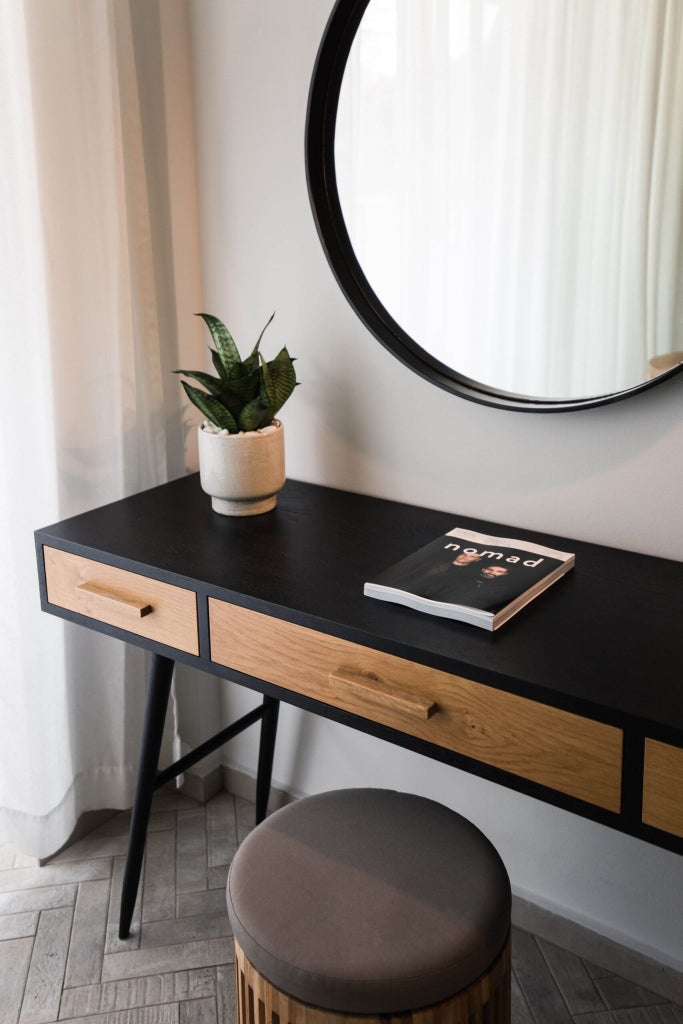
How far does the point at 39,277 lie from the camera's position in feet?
5.40

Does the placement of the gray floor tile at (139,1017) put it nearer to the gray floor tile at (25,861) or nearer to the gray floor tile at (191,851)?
the gray floor tile at (191,851)

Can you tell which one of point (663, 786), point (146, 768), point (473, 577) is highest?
point (473, 577)

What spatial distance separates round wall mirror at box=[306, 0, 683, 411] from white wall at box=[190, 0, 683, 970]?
7cm

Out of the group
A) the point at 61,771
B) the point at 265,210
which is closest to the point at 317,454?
the point at 265,210

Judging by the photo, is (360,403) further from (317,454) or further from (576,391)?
(576,391)

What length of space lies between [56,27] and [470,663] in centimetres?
126

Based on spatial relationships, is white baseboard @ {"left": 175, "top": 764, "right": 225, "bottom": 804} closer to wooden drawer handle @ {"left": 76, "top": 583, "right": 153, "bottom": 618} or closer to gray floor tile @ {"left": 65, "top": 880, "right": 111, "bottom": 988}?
gray floor tile @ {"left": 65, "top": 880, "right": 111, "bottom": 988}

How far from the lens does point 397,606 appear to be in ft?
4.09

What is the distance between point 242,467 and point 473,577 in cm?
47

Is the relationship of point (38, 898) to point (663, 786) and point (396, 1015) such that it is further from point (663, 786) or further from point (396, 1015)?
point (663, 786)

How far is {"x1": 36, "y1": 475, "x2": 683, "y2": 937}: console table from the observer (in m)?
1.04

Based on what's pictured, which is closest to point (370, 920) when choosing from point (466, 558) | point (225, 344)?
point (466, 558)

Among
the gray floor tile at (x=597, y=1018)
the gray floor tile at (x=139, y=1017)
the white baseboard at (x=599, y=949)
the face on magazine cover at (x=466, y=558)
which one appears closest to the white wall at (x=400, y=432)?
the white baseboard at (x=599, y=949)

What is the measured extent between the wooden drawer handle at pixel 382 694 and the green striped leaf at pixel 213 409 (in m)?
0.53
